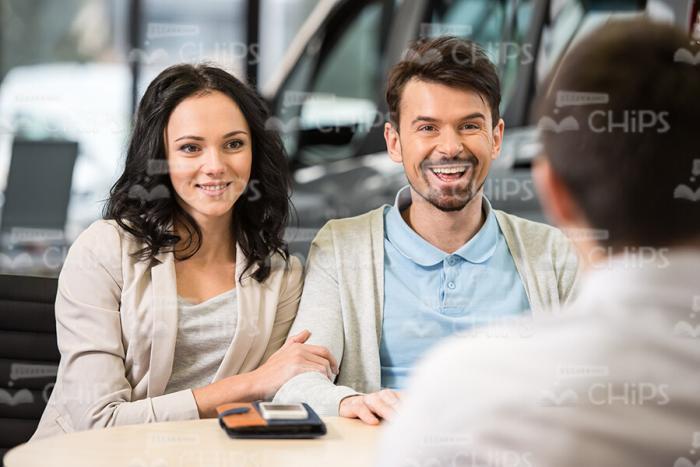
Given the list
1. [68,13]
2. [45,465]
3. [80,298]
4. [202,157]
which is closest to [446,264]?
[202,157]

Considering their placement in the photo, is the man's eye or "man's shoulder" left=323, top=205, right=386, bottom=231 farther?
"man's shoulder" left=323, top=205, right=386, bottom=231

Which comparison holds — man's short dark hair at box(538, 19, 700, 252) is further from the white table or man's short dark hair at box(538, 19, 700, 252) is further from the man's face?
the man's face

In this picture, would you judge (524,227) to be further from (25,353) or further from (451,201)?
(25,353)

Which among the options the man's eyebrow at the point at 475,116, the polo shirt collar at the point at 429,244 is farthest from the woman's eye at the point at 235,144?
the man's eyebrow at the point at 475,116

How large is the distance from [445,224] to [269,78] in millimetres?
567

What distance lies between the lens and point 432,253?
78.5 inches

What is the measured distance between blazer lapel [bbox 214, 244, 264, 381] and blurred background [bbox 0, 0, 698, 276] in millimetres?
228

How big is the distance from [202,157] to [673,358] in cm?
127

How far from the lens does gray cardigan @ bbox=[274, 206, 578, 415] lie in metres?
1.92

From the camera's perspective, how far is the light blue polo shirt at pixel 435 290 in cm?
196

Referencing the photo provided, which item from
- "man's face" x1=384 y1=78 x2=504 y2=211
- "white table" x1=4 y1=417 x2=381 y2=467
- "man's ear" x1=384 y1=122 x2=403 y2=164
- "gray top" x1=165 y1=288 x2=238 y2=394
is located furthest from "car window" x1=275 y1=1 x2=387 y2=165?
"white table" x1=4 y1=417 x2=381 y2=467

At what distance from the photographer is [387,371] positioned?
1959 mm

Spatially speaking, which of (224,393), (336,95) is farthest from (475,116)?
(224,393)

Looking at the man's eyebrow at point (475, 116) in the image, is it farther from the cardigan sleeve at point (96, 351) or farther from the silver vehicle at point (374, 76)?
the cardigan sleeve at point (96, 351)
